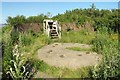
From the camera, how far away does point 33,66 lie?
748cm

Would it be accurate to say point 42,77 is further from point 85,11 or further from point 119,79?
point 85,11

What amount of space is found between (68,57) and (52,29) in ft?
23.0

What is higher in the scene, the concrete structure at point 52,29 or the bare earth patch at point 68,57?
the concrete structure at point 52,29

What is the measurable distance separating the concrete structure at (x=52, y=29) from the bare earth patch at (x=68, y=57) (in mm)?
4835

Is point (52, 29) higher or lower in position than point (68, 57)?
higher

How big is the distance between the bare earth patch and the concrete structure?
483 cm

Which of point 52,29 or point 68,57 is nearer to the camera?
point 68,57

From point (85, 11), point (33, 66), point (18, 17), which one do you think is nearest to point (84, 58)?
point (33, 66)

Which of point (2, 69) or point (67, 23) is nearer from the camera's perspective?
point (2, 69)

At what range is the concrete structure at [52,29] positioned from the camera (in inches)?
597

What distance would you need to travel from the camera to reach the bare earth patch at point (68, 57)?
794 centimetres

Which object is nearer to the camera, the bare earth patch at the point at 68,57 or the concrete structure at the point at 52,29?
the bare earth patch at the point at 68,57

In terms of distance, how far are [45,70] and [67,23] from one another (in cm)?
1052

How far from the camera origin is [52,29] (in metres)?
15.7
